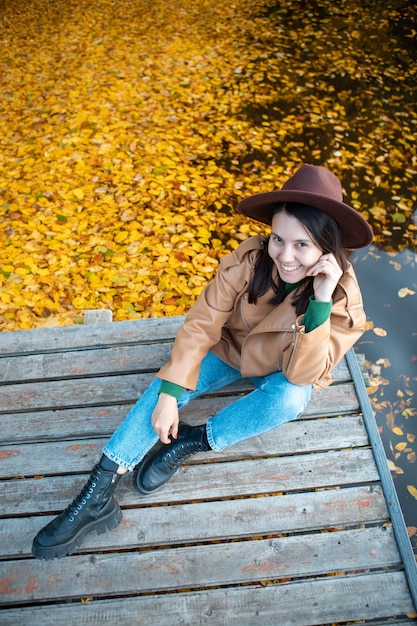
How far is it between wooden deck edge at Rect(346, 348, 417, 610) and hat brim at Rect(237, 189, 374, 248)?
33.9 inches

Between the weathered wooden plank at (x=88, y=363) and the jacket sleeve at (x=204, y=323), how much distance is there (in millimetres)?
541

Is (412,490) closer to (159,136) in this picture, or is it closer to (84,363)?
(84,363)

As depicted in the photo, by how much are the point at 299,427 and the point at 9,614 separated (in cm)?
148

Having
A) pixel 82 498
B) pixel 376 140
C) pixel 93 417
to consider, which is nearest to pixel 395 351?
pixel 93 417

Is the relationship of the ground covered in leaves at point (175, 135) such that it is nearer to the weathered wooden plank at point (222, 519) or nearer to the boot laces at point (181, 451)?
the weathered wooden plank at point (222, 519)

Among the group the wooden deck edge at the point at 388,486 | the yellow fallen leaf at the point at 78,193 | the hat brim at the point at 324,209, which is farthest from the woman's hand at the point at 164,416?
the yellow fallen leaf at the point at 78,193

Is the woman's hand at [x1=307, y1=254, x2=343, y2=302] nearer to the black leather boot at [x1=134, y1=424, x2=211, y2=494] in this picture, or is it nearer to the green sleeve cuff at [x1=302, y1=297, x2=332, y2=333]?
the green sleeve cuff at [x1=302, y1=297, x2=332, y2=333]

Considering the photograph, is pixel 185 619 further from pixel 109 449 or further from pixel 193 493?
pixel 109 449

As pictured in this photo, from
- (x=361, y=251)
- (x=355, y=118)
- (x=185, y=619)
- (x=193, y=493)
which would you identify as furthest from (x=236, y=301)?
(x=355, y=118)

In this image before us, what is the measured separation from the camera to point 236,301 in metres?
2.31

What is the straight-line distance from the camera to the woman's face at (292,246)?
1.98 metres

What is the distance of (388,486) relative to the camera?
92.7 inches

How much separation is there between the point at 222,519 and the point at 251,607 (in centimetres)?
36

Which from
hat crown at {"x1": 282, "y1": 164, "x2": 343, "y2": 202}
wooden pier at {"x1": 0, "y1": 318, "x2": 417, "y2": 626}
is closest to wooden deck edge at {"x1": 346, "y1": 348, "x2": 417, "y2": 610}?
wooden pier at {"x1": 0, "y1": 318, "x2": 417, "y2": 626}
